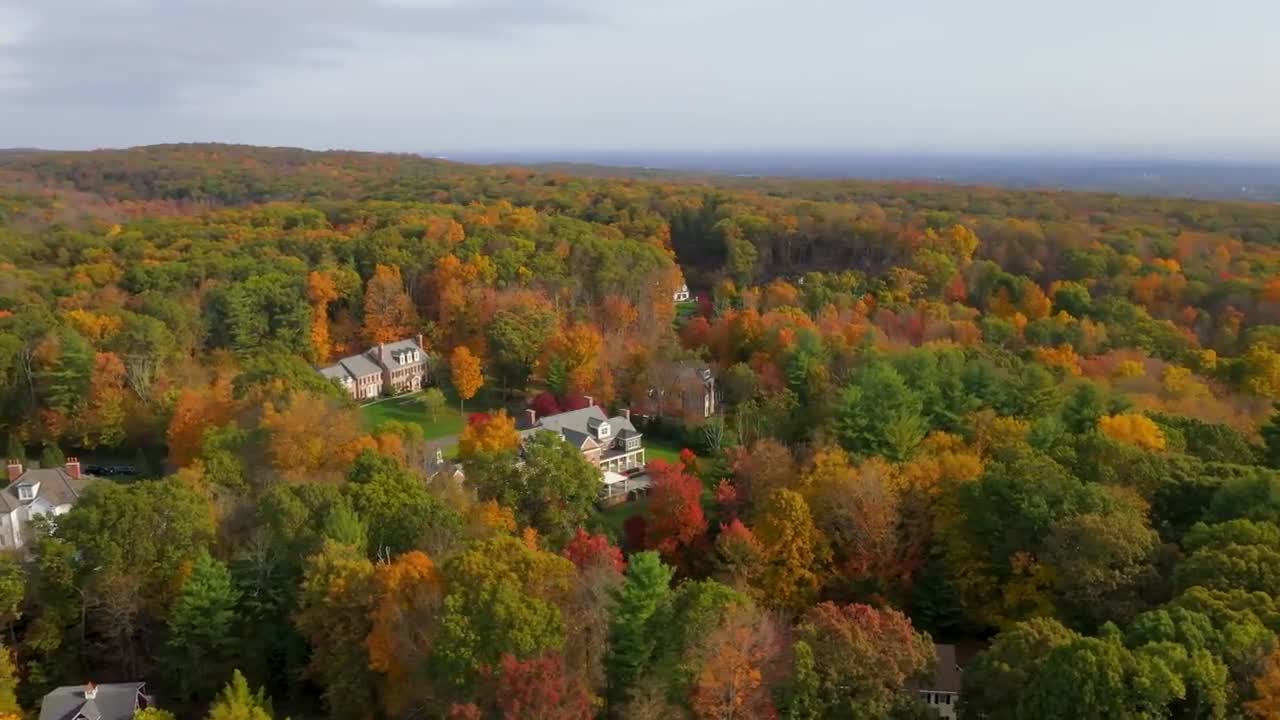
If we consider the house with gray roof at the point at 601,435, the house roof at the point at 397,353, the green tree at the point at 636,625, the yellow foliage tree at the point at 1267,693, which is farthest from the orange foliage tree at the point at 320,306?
the yellow foliage tree at the point at 1267,693

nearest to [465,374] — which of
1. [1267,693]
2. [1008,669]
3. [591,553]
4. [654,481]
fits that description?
[654,481]

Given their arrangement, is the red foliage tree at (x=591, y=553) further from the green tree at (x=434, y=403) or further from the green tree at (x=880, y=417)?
the green tree at (x=434, y=403)

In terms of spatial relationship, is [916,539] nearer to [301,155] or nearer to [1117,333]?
[1117,333]

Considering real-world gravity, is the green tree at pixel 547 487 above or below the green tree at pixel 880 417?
below

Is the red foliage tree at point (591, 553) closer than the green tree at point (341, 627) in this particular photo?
No

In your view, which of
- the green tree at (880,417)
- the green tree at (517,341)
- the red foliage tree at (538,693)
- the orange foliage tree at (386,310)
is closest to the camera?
the red foliage tree at (538,693)

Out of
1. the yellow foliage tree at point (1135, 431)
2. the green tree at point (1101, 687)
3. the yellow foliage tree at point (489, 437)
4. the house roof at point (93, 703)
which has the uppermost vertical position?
the yellow foliage tree at point (1135, 431)

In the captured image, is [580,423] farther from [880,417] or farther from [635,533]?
[880,417]

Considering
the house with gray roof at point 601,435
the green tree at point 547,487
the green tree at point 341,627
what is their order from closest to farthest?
the green tree at point 341,627
the green tree at point 547,487
the house with gray roof at point 601,435

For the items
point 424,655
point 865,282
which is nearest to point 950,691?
point 424,655
